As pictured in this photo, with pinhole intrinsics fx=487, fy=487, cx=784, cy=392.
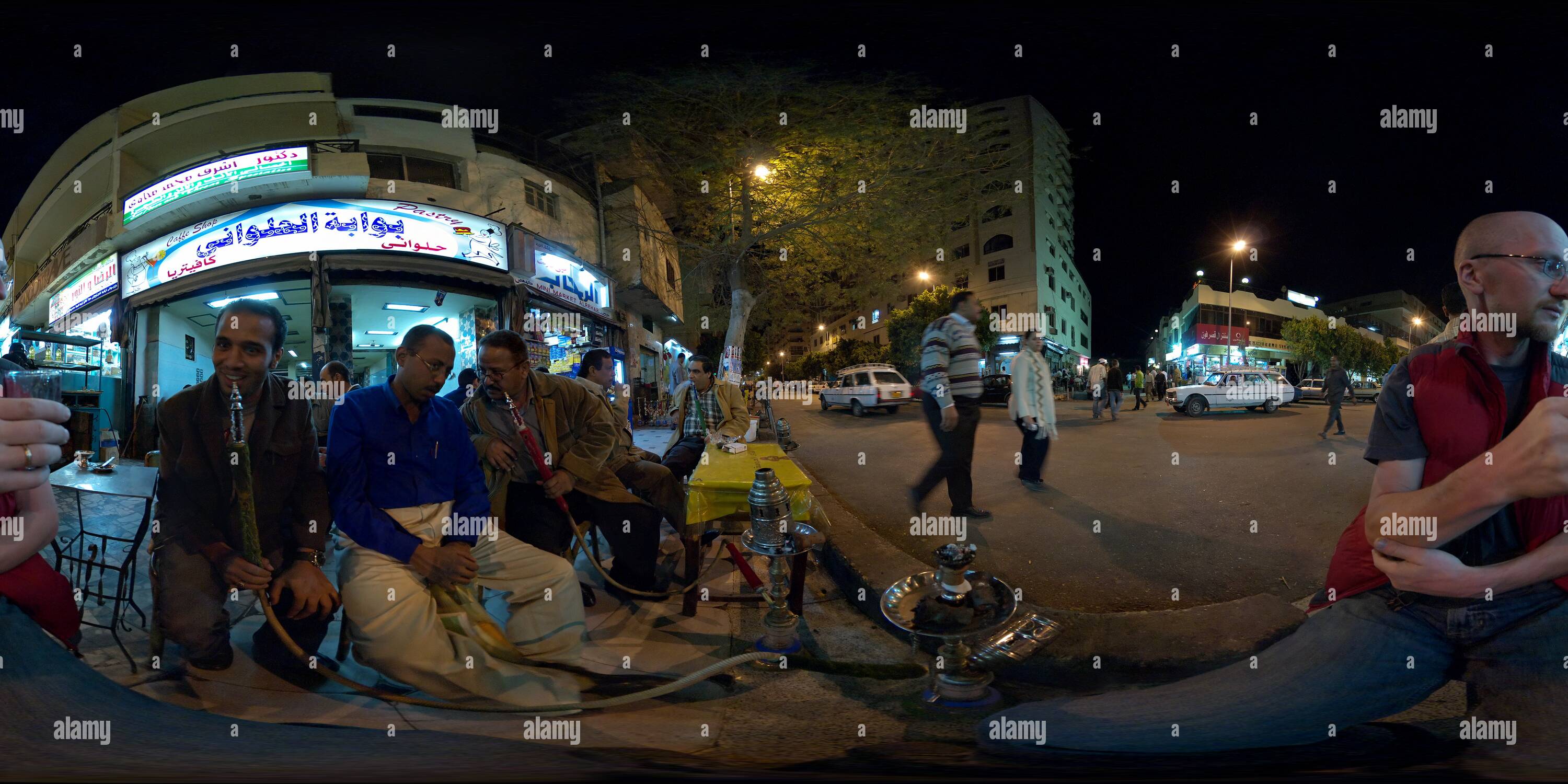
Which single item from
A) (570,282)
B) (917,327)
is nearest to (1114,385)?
(917,327)

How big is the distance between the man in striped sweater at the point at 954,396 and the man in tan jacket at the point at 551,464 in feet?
6.48

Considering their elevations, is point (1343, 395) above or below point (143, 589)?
above

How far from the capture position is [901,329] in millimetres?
6422

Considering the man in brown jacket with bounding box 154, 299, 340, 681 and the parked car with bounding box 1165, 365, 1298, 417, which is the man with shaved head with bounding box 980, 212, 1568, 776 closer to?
the man in brown jacket with bounding box 154, 299, 340, 681

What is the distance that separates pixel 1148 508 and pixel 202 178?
5132 mm

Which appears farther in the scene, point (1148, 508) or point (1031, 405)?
point (1031, 405)

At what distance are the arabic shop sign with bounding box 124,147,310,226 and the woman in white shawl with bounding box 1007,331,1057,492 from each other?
4729 mm

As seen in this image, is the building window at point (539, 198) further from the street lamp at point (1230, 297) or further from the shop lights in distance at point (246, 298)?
the street lamp at point (1230, 297)

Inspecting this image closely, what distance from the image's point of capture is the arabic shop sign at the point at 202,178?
162cm

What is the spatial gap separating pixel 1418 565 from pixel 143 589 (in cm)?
311

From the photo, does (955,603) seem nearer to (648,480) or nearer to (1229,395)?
(648,480)

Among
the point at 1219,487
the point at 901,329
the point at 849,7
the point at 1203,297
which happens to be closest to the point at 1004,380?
the point at 901,329

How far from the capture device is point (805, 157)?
2629mm

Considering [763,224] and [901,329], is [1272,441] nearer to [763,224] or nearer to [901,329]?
[901,329]
